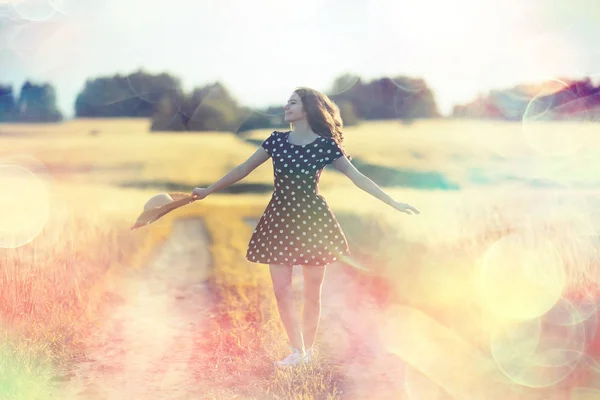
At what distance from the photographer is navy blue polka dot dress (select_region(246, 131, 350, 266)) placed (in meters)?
4.40

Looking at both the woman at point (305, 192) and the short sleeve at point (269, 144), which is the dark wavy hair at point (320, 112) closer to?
the woman at point (305, 192)

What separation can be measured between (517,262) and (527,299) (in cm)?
62

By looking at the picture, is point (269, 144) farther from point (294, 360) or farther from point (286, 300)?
point (294, 360)

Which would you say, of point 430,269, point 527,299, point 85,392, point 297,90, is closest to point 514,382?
point 527,299

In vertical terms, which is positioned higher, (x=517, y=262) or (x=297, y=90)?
(x=297, y=90)

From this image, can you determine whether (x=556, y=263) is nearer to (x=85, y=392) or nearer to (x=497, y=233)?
(x=497, y=233)

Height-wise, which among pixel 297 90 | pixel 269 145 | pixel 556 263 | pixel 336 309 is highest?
pixel 297 90

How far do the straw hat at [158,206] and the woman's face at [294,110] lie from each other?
910 millimetres

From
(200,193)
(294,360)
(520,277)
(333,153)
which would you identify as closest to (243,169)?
(200,193)

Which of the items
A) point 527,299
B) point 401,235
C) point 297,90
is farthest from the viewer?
point 401,235

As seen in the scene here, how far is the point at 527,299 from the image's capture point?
5.99 metres

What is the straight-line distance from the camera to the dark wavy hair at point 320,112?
14.5ft

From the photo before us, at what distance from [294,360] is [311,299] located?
466 mm

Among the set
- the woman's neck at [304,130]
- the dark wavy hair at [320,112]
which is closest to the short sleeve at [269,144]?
the woman's neck at [304,130]
